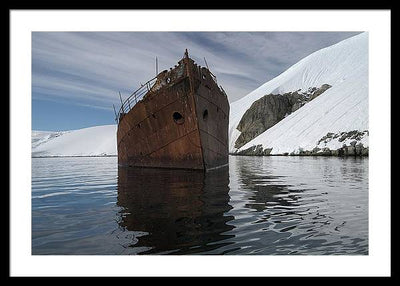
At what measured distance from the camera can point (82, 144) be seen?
12800 centimetres

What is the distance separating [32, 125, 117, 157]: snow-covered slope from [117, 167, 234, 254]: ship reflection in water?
4261 inches

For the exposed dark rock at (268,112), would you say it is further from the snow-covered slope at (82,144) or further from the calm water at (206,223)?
the calm water at (206,223)

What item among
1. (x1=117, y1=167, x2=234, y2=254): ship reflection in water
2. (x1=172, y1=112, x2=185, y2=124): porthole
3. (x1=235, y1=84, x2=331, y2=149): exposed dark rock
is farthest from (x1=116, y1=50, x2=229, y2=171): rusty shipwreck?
(x1=235, y1=84, x2=331, y2=149): exposed dark rock

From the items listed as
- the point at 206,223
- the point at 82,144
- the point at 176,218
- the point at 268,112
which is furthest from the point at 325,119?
the point at 82,144

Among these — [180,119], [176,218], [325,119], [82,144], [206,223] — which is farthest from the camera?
[82,144]

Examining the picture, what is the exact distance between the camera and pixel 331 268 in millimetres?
4480

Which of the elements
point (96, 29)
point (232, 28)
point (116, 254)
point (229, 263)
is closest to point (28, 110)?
point (96, 29)

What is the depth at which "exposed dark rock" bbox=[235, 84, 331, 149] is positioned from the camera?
93188 millimetres

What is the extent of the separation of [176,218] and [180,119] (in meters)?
10.9

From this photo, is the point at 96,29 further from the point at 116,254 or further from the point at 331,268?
the point at 331,268

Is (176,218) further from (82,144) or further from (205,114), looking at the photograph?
(82,144)

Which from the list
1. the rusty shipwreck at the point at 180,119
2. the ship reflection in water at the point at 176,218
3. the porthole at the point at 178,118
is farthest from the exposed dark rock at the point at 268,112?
the ship reflection in water at the point at 176,218

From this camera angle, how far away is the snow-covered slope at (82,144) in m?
118

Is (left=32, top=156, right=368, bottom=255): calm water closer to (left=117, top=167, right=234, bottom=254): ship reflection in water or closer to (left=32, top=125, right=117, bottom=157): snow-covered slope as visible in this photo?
(left=117, top=167, right=234, bottom=254): ship reflection in water
